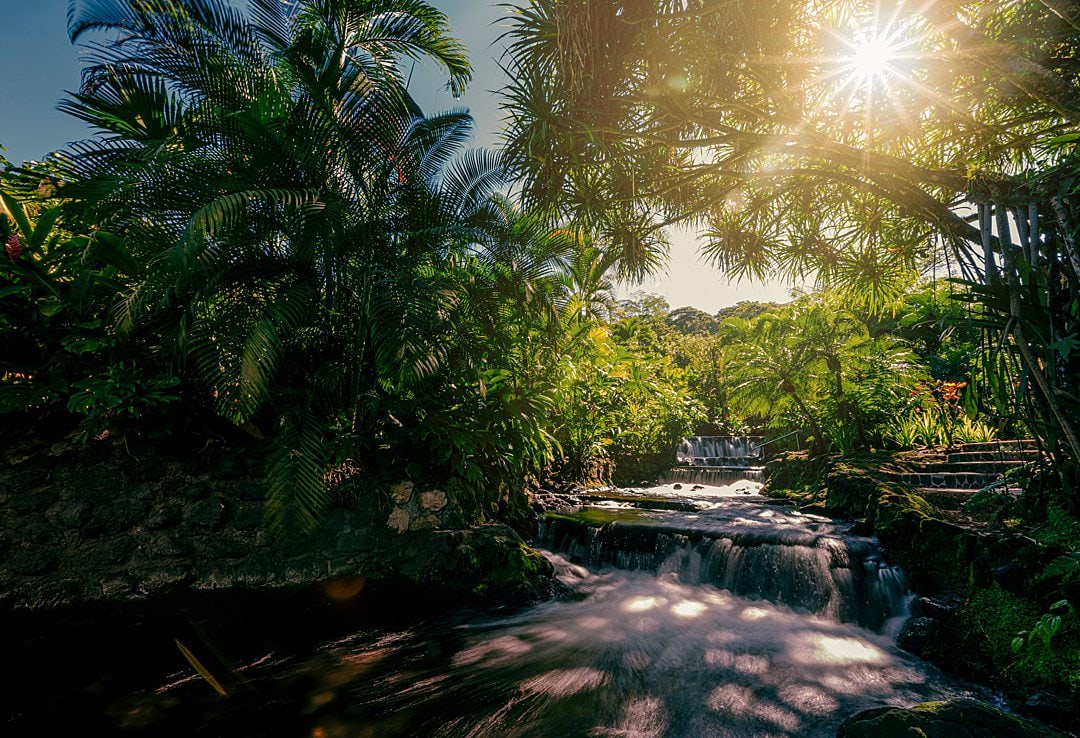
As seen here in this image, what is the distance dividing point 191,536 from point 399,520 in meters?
2.01

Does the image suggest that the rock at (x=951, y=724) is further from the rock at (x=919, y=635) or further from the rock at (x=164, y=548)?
the rock at (x=164, y=548)

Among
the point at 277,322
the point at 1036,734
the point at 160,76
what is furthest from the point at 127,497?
the point at 1036,734

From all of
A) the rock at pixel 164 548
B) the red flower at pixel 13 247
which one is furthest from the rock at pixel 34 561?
the red flower at pixel 13 247

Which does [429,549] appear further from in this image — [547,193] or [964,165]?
[964,165]

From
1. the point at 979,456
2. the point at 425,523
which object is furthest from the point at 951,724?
the point at 979,456

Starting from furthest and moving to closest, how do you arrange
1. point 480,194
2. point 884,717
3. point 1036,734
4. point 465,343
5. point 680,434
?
1. point 680,434
2. point 480,194
3. point 465,343
4. point 884,717
5. point 1036,734

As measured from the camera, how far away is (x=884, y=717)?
2061mm

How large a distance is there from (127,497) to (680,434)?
42.8ft

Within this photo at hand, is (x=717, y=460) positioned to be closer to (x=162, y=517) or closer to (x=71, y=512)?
(x=162, y=517)

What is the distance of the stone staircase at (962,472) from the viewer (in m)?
5.07

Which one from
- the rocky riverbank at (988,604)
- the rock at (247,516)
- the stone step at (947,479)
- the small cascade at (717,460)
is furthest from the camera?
the small cascade at (717,460)

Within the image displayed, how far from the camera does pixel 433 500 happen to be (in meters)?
5.18

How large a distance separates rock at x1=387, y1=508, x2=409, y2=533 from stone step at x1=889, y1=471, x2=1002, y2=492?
670cm

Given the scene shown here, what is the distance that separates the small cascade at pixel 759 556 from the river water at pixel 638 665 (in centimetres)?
2
